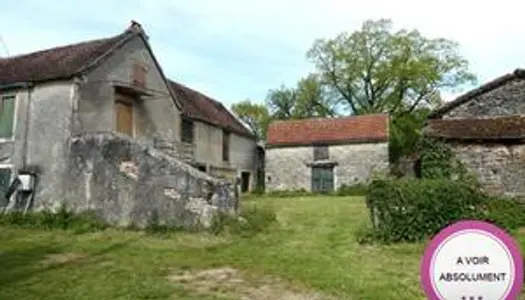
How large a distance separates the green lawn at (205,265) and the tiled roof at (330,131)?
17.8 m

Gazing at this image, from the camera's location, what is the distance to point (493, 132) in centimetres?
1869

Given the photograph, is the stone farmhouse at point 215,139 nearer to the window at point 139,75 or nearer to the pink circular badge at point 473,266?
the window at point 139,75

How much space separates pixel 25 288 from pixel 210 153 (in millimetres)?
21964

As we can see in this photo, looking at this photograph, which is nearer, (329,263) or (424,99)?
(329,263)

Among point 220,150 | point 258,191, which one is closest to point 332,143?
point 258,191

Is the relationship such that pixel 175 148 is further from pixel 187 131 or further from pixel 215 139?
pixel 215 139

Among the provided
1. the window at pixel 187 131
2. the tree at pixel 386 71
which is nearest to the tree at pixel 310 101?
the tree at pixel 386 71

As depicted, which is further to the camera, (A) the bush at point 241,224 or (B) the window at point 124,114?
(B) the window at point 124,114

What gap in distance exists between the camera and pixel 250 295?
9547 millimetres

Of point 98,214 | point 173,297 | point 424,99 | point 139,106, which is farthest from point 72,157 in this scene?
point 424,99

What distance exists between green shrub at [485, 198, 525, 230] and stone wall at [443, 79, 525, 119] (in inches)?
171

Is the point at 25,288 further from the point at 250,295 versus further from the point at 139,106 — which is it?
the point at 139,106

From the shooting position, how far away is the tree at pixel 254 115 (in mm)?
54719

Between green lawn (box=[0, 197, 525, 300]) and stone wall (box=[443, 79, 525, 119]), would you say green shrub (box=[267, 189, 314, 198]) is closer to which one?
stone wall (box=[443, 79, 525, 119])
